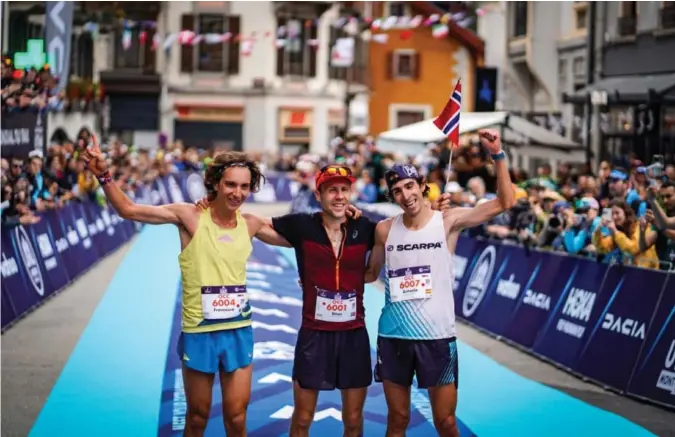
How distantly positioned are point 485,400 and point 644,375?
4.92ft

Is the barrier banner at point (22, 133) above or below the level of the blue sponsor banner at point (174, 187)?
above

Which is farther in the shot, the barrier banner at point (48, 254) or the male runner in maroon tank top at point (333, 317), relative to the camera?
the barrier banner at point (48, 254)

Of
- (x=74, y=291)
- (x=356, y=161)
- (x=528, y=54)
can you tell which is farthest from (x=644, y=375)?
(x=528, y=54)

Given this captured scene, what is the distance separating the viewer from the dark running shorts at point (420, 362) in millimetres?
7879

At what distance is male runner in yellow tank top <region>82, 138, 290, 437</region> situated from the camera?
25.6 feet

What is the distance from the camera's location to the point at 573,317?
13.0m

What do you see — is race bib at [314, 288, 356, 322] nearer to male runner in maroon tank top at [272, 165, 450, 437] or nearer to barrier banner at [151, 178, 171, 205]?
male runner in maroon tank top at [272, 165, 450, 437]

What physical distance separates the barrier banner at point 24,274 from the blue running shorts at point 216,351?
776 cm

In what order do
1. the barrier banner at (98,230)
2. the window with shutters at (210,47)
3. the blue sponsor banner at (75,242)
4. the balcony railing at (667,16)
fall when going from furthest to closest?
the window with shutters at (210,47), the barrier banner at (98,230), the balcony railing at (667,16), the blue sponsor banner at (75,242)

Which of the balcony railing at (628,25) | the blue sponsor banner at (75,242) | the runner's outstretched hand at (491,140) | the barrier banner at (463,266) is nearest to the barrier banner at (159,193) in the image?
the blue sponsor banner at (75,242)

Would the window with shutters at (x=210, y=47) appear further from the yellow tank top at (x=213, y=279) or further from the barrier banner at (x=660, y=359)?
the yellow tank top at (x=213, y=279)

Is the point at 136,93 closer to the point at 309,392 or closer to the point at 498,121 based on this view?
the point at 498,121

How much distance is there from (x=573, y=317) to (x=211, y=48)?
4047 centimetres

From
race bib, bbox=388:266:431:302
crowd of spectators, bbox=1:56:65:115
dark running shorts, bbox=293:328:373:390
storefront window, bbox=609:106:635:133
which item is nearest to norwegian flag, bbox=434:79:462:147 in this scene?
race bib, bbox=388:266:431:302
